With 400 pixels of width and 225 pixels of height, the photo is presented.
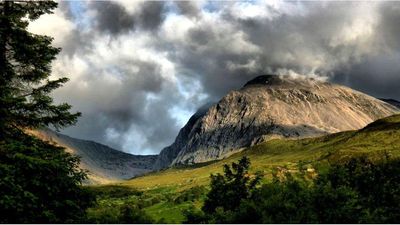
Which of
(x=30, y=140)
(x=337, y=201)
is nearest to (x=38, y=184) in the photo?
(x=30, y=140)

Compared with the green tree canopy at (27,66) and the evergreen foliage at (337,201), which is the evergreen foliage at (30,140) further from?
the evergreen foliage at (337,201)

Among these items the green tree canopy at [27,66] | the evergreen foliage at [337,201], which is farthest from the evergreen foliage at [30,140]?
the evergreen foliage at [337,201]

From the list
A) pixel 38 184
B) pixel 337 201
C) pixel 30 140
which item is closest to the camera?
pixel 337 201

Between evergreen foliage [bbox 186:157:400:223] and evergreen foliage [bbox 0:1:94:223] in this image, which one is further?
evergreen foliage [bbox 0:1:94:223]

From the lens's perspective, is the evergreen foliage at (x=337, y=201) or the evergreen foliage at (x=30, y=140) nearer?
the evergreen foliage at (x=337, y=201)

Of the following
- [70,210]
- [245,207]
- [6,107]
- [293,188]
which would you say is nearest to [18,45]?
[6,107]

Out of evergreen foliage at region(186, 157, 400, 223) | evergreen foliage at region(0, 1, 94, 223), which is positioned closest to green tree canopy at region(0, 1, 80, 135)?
evergreen foliage at region(0, 1, 94, 223)

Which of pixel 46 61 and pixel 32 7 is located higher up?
pixel 32 7

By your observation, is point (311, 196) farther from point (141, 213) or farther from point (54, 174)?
point (141, 213)

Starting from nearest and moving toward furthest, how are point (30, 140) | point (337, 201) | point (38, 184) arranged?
point (337, 201)
point (38, 184)
point (30, 140)

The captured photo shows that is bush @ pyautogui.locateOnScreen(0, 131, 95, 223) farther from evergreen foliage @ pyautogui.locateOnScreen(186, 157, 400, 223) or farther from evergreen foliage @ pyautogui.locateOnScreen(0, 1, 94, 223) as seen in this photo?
evergreen foliage @ pyautogui.locateOnScreen(186, 157, 400, 223)

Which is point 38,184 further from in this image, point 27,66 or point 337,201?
point 337,201

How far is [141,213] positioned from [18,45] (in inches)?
722

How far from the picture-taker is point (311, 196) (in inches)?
960
